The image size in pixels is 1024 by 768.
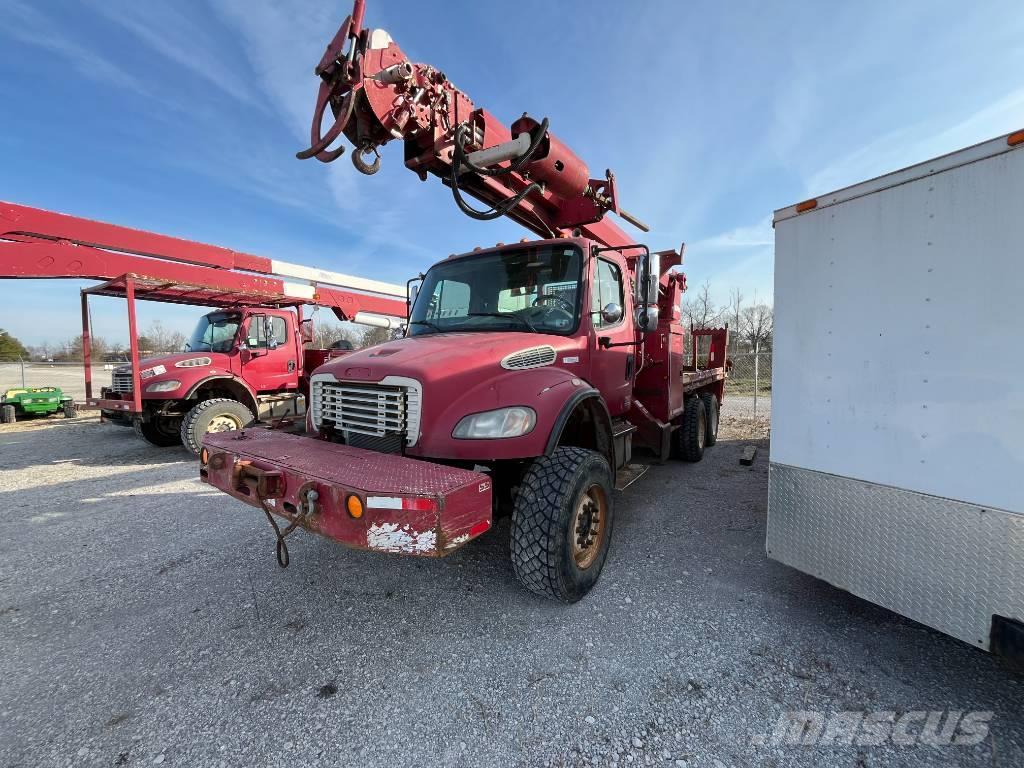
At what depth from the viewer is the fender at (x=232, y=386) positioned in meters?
7.23

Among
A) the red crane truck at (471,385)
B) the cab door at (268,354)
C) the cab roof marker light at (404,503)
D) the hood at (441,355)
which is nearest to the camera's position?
the cab roof marker light at (404,503)

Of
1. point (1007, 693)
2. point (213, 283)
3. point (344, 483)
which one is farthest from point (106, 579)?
point (213, 283)

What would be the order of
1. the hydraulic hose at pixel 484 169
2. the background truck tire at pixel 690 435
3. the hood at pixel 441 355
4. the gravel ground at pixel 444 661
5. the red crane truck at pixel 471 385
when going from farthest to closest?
the background truck tire at pixel 690 435 → the hydraulic hose at pixel 484 169 → the hood at pixel 441 355 → the red crane truck at pixel 471 385 → the gravel ground at pixel 444 661

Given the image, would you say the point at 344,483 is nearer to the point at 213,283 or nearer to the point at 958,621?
the point at 958,621

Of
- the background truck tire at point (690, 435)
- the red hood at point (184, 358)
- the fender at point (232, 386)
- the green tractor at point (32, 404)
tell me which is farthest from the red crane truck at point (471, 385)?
the green tractor at point (32, 404)

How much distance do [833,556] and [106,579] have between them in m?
4.71

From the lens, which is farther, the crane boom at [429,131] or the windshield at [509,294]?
the windshield at [509,294]

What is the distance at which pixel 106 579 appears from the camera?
322 cm

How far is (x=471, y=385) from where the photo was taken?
8.65 ft

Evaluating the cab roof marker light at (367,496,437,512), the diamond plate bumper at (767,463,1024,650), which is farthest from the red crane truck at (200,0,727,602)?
the diamond plate bumper at (767,463,1024,650)

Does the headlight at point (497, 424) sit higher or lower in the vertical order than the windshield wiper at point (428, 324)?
lower

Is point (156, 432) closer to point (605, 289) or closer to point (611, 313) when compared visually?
point (605, 289)

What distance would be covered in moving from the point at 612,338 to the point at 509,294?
0.96 m

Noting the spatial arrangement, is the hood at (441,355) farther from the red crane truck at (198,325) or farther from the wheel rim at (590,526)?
the red crane truck at (198,325)
